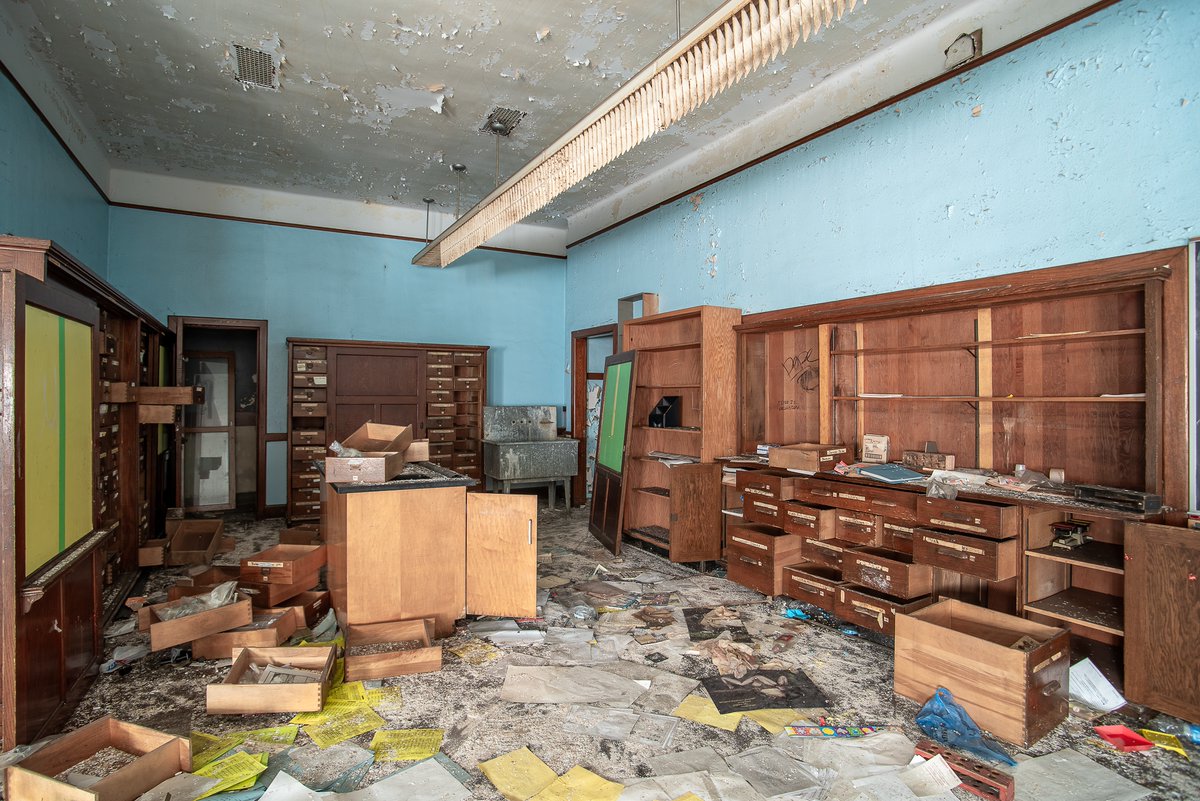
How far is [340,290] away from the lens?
7277 mm

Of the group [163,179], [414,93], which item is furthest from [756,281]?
[163,179]

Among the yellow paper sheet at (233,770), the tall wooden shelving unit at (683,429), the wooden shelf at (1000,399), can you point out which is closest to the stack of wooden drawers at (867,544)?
the tall wooden shelving unit at (683,429)

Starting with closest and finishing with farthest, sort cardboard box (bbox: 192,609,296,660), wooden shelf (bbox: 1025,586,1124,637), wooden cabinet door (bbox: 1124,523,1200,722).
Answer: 1. wooden cabinet door (bbox: 1124,523,1200,722)
2. wooden shelf (bbox: 1025,586,1124,637)
3. cardboard box (bbox: 192,609,296,660)

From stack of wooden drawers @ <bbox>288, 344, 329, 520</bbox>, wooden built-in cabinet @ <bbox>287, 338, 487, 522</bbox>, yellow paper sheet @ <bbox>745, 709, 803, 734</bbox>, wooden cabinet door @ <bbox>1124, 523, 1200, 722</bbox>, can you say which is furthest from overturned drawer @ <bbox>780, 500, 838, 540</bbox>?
stack of wooden drawers @ <bbox>288, 344, 329, 520</bbox>

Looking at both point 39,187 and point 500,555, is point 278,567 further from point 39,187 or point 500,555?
point 39,187

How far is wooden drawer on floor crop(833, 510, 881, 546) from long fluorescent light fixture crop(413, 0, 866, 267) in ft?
7.92

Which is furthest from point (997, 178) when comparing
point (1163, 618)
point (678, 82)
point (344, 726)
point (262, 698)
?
point (262, 698)

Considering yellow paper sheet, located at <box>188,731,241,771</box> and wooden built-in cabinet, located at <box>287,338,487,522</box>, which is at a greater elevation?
wooden built-in cabinet, located at <box>287,338,487,522</box>

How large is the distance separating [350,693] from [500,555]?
1.08 metres

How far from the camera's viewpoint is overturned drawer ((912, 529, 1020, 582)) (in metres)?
2.90

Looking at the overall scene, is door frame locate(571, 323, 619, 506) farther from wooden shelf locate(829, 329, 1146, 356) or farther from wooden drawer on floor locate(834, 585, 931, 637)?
wooden drawer on floor locate(834, 585, 931, 637)

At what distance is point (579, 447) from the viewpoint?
25.3ft

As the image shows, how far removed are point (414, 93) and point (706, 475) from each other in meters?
3.66

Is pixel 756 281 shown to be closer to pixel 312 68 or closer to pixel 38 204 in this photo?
pixel 312 68
